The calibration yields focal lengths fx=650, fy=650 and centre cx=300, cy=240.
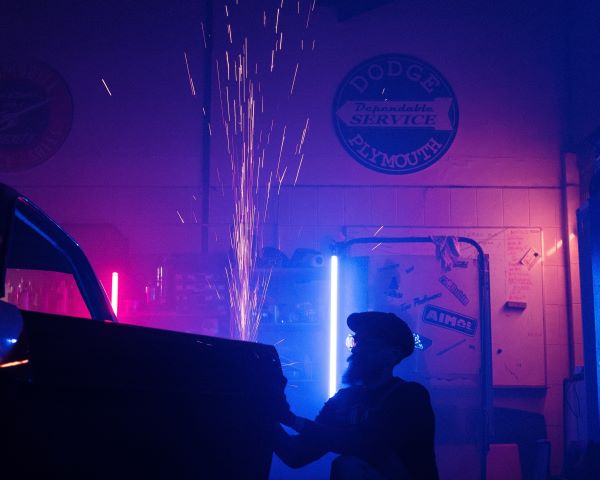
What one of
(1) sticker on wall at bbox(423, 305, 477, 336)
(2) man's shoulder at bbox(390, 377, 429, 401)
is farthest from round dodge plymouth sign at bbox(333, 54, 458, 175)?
(2) man's shoulder at bbox(390, 377, 429, 401)

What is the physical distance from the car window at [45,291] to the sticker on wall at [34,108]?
1.17 metres

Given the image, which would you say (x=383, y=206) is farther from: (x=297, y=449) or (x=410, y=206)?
(x=297, y=449)

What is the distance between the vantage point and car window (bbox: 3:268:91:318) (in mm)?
4842

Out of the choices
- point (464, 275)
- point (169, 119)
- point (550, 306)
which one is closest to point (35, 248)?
point (464, 275)

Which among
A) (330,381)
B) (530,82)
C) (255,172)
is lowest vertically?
(330,381)

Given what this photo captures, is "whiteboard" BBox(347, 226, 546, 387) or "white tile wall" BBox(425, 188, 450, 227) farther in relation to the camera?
"white tile wall" BBox(425, 188, 450, 227)

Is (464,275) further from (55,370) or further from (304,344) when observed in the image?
(55,370)

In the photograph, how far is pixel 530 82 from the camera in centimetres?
581

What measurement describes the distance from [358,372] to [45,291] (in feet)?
10.0

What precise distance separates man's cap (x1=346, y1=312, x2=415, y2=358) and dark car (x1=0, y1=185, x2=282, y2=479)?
5.68 feet

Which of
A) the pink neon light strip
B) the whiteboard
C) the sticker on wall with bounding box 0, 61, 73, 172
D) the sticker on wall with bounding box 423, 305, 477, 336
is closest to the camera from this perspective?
the sticker on wall with bounding box 423, 305, 477, 336

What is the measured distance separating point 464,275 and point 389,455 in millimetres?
2840

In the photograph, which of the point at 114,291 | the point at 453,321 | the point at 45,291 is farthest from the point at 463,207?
the point at 45,291

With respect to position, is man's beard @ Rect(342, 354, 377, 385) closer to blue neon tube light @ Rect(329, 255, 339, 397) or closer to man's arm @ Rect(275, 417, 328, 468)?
man's arm @ Rect(275, 417, 328, 468)
